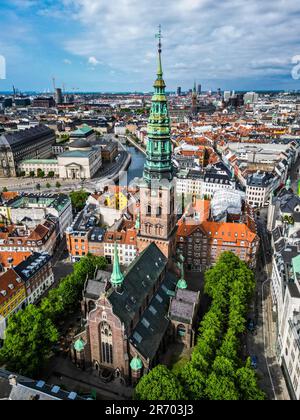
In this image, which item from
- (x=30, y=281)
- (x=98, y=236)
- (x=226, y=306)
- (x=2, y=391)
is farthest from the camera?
(x=98, y=236)

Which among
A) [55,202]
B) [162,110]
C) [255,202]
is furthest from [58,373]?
[255,202]

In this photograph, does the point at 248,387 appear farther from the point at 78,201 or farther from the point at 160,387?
the point at 78,201

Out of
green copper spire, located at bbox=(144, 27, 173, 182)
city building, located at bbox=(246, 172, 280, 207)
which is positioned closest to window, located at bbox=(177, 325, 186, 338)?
green copper spire, located at bbox=(144, 27, 173, 182)

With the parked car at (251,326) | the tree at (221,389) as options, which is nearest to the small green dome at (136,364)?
the tree at (221,389)

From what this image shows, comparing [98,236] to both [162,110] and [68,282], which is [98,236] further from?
[162,110]

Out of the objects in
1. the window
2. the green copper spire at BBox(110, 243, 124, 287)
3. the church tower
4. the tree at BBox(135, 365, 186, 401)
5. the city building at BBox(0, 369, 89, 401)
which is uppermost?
the church tower

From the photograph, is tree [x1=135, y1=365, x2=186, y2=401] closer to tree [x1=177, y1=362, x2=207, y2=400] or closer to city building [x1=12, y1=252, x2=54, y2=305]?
tree [x1=177, y1=362, x2=207, y2=400]

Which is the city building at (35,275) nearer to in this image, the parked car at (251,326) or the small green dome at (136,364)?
the small green dome at (136,364)
